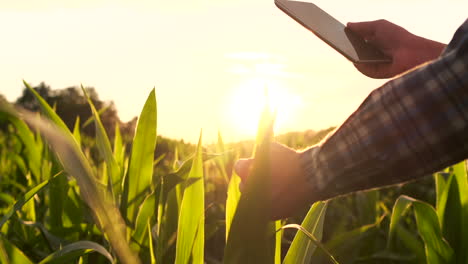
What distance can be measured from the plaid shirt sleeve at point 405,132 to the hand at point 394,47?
0.45 meters

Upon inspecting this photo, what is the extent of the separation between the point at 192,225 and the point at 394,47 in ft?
2.22

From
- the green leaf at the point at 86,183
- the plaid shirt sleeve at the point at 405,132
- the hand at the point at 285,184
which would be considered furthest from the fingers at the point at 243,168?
the green leaf at the point at 86,183

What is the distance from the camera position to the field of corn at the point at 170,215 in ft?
2.85

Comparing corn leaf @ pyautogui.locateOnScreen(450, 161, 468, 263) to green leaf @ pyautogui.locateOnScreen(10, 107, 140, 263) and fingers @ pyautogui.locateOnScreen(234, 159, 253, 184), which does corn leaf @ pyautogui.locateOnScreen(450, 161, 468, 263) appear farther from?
green leaf @ pyautogui.locateOnScreen(10, 107, 140, 263)

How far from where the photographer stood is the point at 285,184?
921 mm

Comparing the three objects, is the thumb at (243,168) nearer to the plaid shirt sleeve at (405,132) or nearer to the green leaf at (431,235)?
the plaid shirt sleeve at (405,132)

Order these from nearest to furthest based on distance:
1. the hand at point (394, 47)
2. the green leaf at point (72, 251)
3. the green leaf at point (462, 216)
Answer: the green leaf at point (72, 251), the hand at point (394, 47), the green leaf at point (462, 216)

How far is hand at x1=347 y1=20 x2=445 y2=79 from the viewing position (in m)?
1.25

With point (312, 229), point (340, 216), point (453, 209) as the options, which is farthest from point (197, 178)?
point (340, 216)

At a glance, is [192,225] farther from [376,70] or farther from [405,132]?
[376,70]

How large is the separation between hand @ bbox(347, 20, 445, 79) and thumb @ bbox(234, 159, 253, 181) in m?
0.46

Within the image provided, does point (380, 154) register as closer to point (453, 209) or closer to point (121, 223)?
point (121, 223)

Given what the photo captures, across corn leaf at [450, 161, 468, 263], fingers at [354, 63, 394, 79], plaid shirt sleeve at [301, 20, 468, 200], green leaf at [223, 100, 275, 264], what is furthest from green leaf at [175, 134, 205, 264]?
corn leaf at [450, 161, 468, 263]

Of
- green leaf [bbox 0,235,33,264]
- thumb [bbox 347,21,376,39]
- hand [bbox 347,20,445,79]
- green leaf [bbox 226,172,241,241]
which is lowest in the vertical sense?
green leaf [bbox 0,235,33,264]
